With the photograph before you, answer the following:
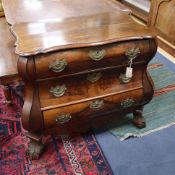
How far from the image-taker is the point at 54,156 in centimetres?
129

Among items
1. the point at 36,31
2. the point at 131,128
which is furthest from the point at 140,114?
the point at 36,31

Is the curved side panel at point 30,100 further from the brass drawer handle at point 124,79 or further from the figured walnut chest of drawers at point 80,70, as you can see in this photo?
the brass drawer handle at point 124,79

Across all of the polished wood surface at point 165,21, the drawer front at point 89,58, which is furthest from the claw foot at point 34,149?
the polished wood surface at point 165,21

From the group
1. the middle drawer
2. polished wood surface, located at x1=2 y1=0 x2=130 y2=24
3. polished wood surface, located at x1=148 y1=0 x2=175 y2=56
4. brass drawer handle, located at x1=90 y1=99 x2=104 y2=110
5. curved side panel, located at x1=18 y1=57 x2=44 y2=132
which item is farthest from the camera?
polished wood surface, located at x1=148 y1=0 x2=175 y2=56

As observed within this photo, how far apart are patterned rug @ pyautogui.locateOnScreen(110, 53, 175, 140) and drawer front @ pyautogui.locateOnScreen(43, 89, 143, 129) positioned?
23cm

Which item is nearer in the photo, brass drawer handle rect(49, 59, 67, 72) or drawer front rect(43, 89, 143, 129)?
brass drawer handle rect(49, 59, 67, 72)

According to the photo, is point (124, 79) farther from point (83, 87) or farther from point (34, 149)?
point (34, 149)

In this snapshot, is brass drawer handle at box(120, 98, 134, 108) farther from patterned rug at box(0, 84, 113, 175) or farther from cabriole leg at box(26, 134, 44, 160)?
cabriole leg at box(26, 134, 44, 160)

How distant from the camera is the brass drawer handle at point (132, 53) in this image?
42.5 inches

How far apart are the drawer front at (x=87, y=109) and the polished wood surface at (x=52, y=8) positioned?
0.59 metres

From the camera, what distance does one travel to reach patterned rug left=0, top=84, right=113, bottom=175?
1.22m

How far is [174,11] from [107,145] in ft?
5.51

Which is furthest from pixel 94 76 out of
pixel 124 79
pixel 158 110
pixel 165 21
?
pixel 165 21

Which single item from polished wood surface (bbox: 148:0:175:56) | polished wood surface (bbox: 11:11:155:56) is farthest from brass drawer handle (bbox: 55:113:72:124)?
polished wood surface (bbox: 148:0:175:56)
